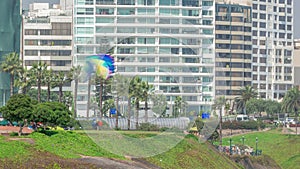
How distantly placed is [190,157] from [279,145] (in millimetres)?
77285

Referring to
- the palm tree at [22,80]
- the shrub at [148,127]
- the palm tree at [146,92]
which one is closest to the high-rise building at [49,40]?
the palm tree at [22,80]

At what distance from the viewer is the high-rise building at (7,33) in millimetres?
156625

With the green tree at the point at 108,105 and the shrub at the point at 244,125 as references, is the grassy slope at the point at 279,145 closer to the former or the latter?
the shrub at the point at 244,125

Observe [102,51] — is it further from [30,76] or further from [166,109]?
[30,76]

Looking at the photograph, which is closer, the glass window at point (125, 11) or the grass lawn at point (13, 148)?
the grass lawn at point (13, 148)

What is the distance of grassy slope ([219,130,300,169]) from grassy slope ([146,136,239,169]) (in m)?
51.5

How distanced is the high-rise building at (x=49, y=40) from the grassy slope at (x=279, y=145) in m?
49.8

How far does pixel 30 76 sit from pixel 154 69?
2929 inches

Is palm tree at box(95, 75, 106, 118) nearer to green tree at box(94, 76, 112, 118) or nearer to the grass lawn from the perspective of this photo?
green tree at box(94, 76, 112, 118)

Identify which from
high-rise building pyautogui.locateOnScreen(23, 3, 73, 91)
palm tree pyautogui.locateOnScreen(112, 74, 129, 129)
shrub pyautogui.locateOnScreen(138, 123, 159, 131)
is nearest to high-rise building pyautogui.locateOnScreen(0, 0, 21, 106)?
high-rise building pyautogui.locateOnScreen(23, 3, 73, 91)

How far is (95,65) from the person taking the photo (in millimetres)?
60719

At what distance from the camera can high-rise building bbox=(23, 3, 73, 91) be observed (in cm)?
19100

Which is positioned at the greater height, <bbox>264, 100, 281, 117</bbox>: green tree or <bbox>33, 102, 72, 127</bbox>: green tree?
<bbox>33, 102, 72, 127</bbox>: green tree

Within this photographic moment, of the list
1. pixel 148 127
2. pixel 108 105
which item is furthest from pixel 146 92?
pixel 108 105
